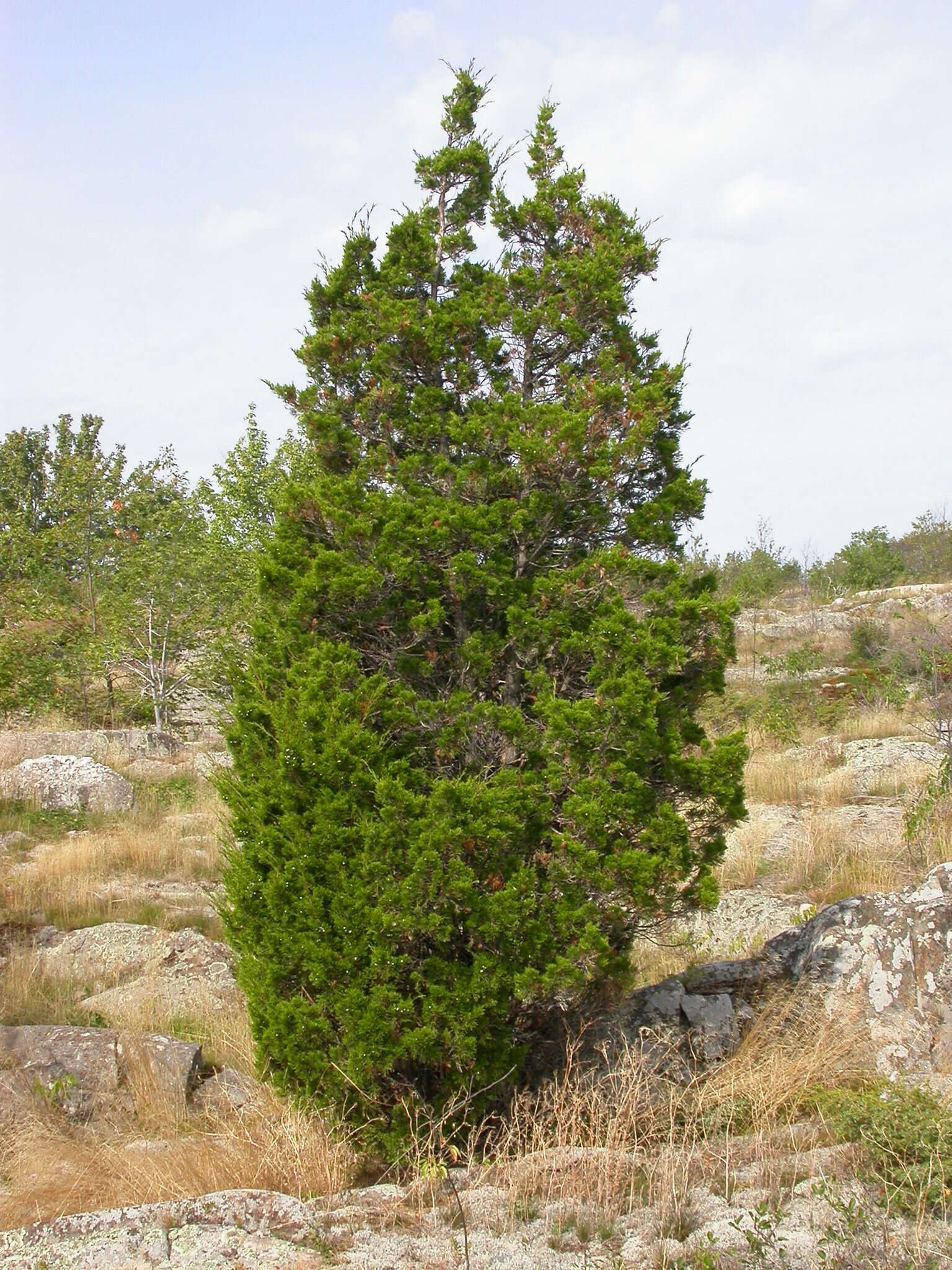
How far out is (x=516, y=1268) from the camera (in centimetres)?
316

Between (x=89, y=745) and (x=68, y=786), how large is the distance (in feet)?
7.29

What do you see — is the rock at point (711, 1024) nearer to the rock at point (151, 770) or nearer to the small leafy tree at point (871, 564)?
the rock at point (151, 770)

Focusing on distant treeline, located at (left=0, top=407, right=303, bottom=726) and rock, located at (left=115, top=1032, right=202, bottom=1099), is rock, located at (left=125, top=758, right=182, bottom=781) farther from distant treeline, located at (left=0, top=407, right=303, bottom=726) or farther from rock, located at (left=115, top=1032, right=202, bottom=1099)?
rock, located at (left=115, top=1032, right=202, bottom=1099)

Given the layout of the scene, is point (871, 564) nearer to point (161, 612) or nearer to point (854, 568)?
point (854, 568)

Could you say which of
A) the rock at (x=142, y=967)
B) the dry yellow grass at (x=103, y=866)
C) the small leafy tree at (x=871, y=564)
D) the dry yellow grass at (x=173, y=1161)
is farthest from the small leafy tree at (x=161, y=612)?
the small leafy tree at (x=871, y=564)

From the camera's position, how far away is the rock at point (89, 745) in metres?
12.9

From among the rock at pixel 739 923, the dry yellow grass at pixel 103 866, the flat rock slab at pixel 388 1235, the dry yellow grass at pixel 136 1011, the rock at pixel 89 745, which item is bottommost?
the rock at pixel 739 923

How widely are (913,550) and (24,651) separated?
30565mm

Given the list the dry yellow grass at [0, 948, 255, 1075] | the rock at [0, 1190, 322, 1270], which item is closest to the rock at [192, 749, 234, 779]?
the dry yellow grass at [0, 948, 255, 1075]

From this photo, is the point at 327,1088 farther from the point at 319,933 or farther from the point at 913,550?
the point at 913,550

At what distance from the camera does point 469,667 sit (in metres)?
4.80

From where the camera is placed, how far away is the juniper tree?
4227 millimetres

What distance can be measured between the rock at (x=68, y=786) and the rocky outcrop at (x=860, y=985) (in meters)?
7.72

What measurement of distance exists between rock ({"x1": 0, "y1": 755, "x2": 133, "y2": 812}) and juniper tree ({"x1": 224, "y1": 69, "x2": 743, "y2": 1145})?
7217mm
